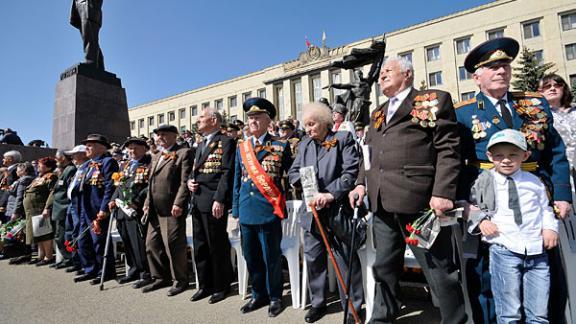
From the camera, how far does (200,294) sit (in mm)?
3998

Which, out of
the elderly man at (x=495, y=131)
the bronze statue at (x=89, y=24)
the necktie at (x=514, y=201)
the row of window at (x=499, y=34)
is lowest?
the necktie at (x=514, y=201)

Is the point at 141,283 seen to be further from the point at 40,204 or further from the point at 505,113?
the point at 505,113

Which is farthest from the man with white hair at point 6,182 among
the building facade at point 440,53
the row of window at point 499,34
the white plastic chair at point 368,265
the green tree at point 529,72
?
the row of window at point 499,34

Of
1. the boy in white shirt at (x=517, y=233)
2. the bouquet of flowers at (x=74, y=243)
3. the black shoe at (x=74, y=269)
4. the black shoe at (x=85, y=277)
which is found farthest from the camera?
the black shoe at (x=74, y=269)

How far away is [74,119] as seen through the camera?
32.7ft

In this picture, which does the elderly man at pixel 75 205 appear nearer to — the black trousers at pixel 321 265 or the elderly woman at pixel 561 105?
the black trousers at pixel 321 265

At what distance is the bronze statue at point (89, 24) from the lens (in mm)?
11469

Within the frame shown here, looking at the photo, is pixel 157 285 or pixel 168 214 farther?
pixel 157 285

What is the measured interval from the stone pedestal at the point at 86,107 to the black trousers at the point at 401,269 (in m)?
10.3

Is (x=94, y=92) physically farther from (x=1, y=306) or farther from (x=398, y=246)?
(x=398, y=246)

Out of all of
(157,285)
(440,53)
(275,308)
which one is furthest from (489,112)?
(440,53)

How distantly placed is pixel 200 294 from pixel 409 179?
296cm

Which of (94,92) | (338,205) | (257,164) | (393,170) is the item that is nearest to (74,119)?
(94,92)

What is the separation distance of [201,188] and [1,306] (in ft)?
9.31
